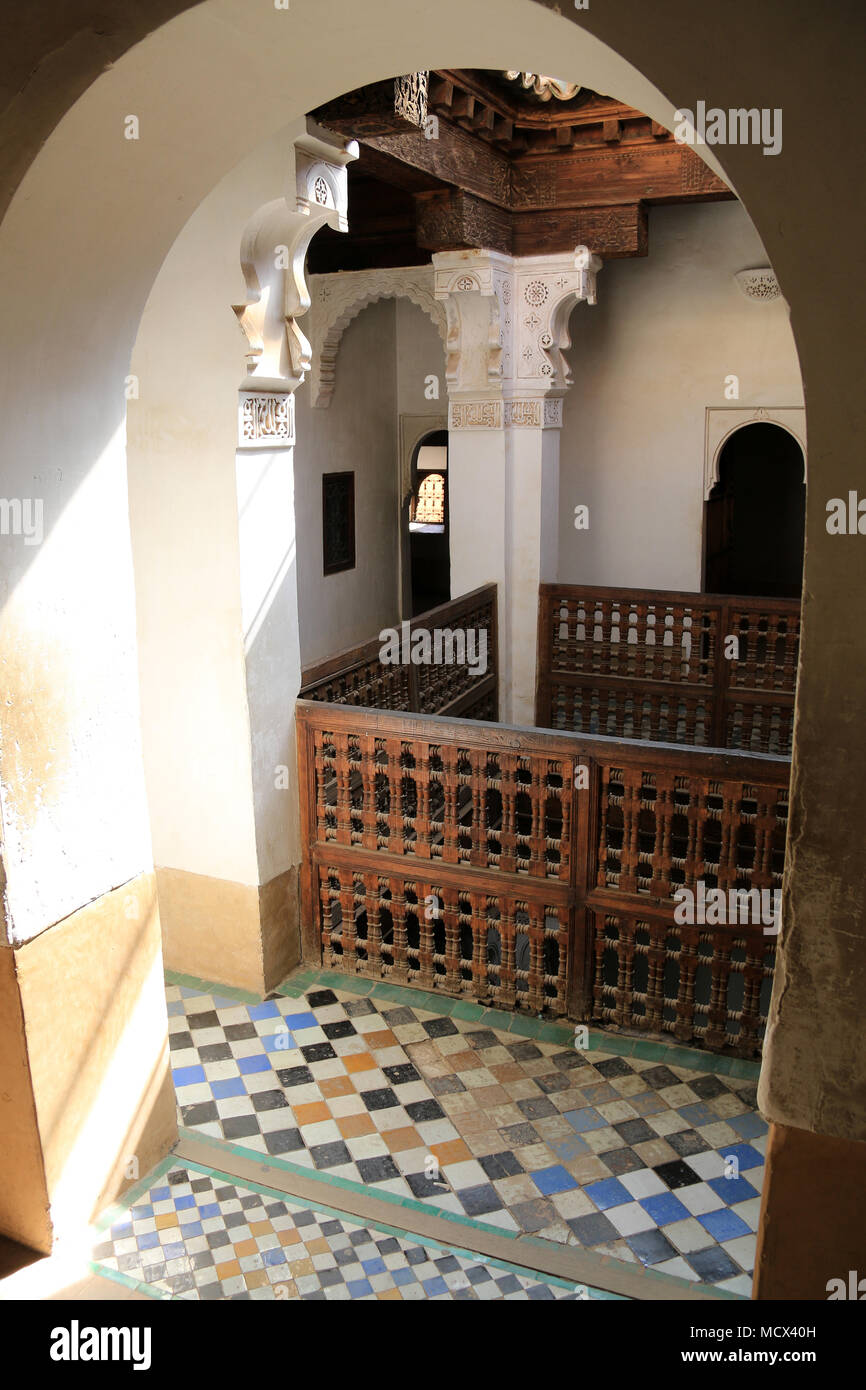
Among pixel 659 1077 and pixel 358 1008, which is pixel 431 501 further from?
pixel 659 1077

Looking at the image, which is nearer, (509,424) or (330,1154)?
(330,1154)

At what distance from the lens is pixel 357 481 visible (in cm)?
851

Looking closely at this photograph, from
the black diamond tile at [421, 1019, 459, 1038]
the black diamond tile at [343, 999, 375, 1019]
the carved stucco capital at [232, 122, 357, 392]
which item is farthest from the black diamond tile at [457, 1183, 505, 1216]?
the carved stucco capital at [232, 122, 357, 392]

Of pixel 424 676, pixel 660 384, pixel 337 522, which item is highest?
pixel 660 384

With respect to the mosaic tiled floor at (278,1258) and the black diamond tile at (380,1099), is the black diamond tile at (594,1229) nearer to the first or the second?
the mosaic tiled floor at (278,1258)

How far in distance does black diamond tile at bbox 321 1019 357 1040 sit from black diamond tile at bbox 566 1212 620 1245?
113 cm

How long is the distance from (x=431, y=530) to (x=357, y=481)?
17.7ft

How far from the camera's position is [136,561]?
13.0ft

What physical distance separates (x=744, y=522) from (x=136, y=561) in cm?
912

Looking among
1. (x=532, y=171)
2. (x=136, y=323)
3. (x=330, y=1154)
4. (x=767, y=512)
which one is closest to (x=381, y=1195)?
(x=330, y=1154)

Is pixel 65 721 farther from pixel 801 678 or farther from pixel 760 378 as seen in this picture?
pixel 760 378

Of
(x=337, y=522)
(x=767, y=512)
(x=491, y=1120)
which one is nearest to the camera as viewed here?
(x=491, y=1120)

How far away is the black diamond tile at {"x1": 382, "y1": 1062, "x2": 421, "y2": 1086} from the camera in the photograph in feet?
11.4

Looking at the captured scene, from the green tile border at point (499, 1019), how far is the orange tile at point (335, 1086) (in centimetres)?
49
